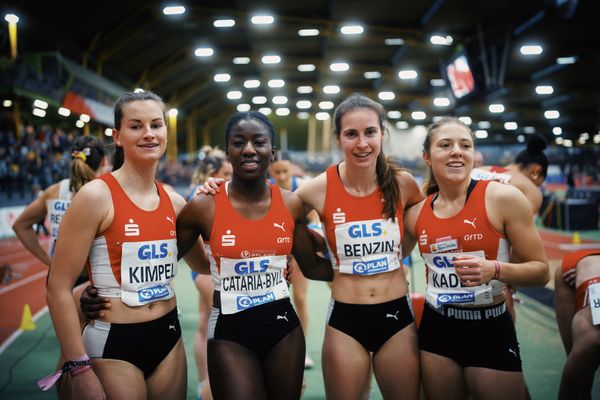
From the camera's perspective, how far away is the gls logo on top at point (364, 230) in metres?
2.52

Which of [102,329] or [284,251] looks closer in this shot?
[102,329]

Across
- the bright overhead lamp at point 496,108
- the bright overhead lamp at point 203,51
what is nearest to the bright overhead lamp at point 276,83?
the bright overhead lamp at point 203,51

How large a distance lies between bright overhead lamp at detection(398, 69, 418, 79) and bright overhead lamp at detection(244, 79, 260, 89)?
25.8 ft

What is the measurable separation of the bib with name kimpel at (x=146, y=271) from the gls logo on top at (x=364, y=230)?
990mm

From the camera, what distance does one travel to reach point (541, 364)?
14.5 ft

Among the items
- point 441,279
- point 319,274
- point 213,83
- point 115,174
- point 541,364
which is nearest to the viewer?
point 115,174

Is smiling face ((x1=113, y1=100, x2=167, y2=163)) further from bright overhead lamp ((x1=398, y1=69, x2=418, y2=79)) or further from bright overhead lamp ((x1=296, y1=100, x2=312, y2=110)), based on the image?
bright overhead lamp ((x1=296, y1=100, x2=312, y2=110))

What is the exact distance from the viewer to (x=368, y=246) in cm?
252

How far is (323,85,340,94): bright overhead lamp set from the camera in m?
25.2

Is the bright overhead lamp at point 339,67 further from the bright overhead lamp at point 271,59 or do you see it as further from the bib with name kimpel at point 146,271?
the bib with name kimpel at point 146,271

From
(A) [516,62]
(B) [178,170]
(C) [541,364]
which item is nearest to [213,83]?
(B) [178,170]

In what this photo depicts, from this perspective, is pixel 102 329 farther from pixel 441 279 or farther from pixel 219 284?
pixel 441 279

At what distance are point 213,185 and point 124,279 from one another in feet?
2.20

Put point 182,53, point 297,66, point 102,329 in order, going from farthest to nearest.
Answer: point 297,66, point 182,53, point 102,329
